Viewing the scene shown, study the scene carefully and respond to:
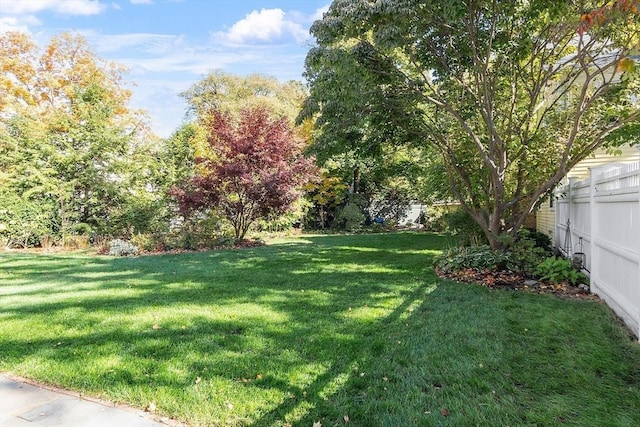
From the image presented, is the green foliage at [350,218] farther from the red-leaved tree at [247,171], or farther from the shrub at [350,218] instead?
the red-leaved tree at [247,171]

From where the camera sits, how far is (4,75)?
18312 millimetres

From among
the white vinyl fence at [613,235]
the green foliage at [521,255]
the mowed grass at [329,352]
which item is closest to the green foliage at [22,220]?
the mowed grass at [329,352]

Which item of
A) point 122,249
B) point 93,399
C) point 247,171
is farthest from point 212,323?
point 247,171

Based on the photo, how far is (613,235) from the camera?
428 cm

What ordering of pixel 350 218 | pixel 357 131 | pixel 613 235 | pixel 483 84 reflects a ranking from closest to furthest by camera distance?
pixel 613 235 → pixel 483 84 → pixel 357 131 → pixel 350 218

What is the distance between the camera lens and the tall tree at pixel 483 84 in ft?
17.9

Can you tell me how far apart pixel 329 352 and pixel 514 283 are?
141 inches

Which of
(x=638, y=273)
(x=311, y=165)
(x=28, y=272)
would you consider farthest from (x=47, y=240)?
(x=638, y=273)

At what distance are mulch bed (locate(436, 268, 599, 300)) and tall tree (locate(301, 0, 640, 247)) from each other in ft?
2.78

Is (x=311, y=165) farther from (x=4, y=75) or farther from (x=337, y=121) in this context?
(x=4, y=75)

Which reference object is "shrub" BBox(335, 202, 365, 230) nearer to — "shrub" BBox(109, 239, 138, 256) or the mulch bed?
"shrub" BBox(109, 239, 138, 256)

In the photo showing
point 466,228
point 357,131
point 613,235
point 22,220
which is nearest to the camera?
point 613,235

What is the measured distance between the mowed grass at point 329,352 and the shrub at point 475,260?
774mm

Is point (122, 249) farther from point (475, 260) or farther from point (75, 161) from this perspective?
point (475, 260)
